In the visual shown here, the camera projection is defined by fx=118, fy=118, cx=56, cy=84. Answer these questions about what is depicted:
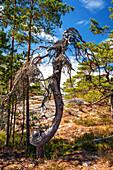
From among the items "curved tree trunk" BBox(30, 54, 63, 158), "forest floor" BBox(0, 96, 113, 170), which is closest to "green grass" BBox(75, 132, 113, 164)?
"forest floor" BBox(0, 96, 113, 170)

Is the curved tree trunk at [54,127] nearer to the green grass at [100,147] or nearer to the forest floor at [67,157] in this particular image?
the forest floor at [67,157]

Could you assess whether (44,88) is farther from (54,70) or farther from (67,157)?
(67,157)

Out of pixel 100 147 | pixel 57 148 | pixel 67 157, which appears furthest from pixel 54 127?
pixel 100 147

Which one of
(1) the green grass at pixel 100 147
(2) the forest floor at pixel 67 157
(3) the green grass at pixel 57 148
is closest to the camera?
(2) the forest floor at pixel 67 157

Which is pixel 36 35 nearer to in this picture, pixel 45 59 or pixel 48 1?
pixel 48 1

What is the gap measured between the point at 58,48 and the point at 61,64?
796 mm

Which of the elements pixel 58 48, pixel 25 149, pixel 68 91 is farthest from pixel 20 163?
pixel 68 91

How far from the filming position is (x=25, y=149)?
6.88 m

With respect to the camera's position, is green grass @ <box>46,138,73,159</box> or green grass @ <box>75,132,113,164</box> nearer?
green grass @ <box>75,132,113,164</box>

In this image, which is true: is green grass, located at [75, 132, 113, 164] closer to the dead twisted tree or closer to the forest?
the forest

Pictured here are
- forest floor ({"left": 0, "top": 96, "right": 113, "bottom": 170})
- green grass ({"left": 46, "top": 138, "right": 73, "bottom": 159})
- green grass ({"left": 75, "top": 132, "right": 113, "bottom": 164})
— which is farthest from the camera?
green grass ({"left": 46, "top": 138, "right": 73, "bottom": 159})

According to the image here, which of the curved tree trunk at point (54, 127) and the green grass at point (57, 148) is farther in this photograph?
the green grass at point (57, 148)

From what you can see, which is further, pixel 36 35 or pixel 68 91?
pixel 68 91

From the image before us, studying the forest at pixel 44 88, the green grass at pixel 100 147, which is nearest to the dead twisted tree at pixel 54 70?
the forest at pixel 44 88
